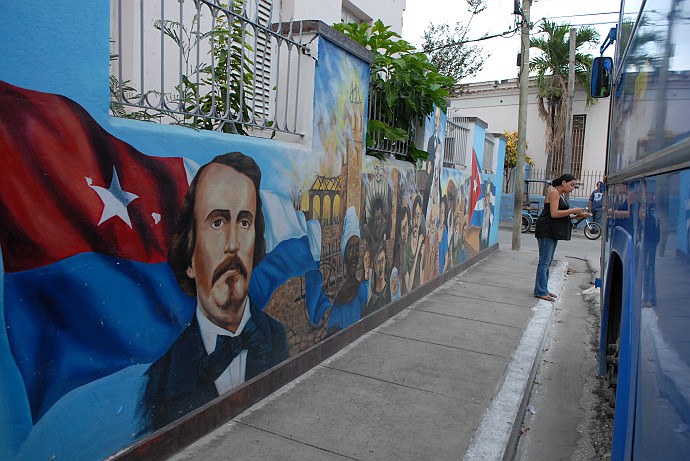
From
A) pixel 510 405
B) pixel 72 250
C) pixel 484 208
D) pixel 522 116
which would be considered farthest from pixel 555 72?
pixel 72 250

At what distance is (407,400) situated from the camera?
412 centimetres

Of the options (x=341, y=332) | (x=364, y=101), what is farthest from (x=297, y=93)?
(x=341, y=332)

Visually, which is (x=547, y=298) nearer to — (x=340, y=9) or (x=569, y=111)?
(x=340, y=9)

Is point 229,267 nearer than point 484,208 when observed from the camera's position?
Yes

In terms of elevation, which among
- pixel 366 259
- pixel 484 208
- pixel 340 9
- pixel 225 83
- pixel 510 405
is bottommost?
pixel 510 405

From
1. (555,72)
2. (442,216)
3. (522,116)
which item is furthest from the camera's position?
(555,72)

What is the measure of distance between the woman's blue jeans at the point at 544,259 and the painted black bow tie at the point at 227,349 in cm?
497

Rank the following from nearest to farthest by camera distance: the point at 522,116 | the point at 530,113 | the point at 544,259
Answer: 1. the point at 544,259
2. the point at 522,116
3. the point at 530,113

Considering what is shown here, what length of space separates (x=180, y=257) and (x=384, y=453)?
1702mm

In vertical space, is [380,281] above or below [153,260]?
below

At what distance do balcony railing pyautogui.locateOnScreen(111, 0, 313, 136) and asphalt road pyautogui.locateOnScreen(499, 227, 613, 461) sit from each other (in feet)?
9.74

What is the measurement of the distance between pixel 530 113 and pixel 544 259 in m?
19.1

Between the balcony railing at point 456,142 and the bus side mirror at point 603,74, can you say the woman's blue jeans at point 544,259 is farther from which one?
the bus side mirror at point 603,74

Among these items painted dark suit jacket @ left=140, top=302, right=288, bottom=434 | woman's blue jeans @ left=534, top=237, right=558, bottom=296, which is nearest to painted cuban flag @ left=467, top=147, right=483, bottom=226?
woman's blue jeans @ left=534, top=237, right=558, bottom=296
